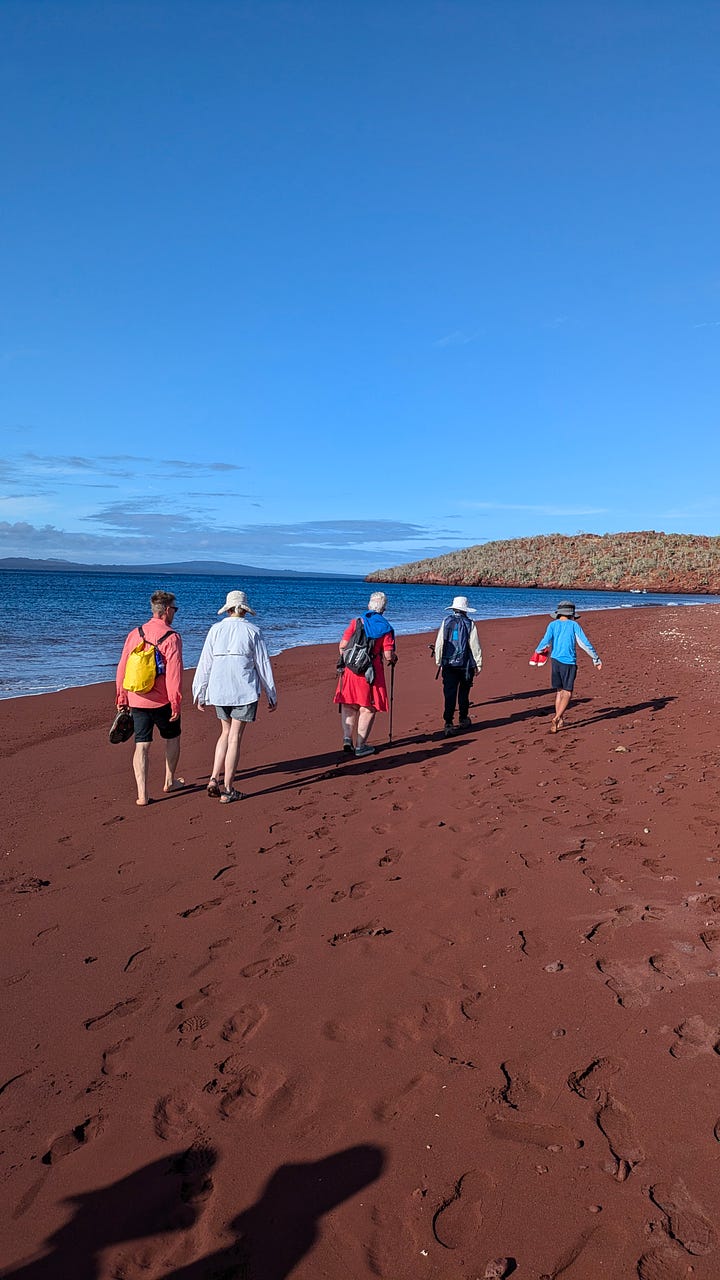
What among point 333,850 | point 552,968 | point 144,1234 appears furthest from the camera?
point 333,850

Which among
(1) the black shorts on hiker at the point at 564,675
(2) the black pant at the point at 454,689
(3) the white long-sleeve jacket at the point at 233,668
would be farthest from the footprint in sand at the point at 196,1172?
(1) the black shorts on hiker at the point at 564,675

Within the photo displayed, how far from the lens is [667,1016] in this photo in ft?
10.7

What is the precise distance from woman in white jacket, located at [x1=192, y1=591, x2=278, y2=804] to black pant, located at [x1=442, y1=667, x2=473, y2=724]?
11.3 feet

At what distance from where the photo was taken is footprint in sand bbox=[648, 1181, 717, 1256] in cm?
217

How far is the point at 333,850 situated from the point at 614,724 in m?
5.28

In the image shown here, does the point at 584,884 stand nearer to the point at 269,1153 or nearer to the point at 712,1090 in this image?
the point at 712,1090

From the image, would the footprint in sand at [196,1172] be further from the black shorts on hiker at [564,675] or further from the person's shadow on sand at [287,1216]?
the black shorts on hiker at [564,675]

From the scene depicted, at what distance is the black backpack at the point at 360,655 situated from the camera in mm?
8334

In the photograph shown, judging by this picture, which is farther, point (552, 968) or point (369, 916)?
point (369, 916)

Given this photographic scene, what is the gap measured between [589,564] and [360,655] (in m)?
77.6

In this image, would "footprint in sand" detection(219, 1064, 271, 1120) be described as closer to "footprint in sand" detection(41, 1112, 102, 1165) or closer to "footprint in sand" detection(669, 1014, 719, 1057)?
"footprint in sand" detection(41, 1112, 102, 1165)

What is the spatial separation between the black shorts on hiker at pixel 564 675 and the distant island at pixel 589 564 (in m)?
65.5

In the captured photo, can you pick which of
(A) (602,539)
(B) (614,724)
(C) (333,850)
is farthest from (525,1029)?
(A) (602,539)

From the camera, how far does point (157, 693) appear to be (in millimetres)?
6727
